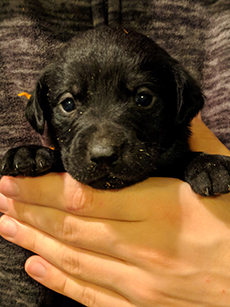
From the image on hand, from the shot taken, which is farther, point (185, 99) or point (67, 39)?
point (67, 39)

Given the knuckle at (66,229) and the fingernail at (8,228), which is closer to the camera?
the knuckle at (66,229)

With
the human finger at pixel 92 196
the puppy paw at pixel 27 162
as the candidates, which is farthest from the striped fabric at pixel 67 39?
the human finger at pixel 92 196

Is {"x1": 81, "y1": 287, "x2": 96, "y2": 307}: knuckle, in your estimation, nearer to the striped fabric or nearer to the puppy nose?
the striped fabric

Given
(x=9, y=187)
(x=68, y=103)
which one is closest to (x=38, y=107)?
(x=68, y=103)

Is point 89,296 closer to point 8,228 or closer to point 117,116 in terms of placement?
point 8,228

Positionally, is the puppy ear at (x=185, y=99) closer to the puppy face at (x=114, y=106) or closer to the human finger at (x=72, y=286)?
the puppy face at (x=114, y=106)

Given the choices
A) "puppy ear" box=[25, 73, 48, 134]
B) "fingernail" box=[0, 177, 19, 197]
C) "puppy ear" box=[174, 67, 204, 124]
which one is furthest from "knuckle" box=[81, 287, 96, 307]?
"puppy ear" box=[174, 67, 204, 124]
